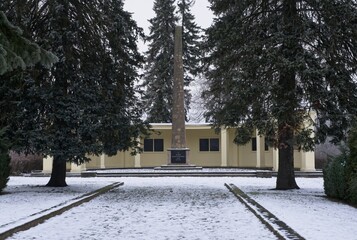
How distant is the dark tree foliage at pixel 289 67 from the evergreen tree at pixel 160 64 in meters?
28.1

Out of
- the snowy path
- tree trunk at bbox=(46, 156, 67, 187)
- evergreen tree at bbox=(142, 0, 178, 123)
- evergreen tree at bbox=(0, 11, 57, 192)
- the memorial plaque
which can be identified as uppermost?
evergreen tree at bbox=(142, 0, 178, 123)

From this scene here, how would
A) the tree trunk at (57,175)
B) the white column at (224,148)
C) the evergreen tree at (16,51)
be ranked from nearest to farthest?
the evergreen tree at (16,51) → the tree trunk at (57,175) → the white column at (224,148)

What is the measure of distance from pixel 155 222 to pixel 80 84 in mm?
8199

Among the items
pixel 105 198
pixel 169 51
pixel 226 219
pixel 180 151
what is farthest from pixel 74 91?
pixel 169 51

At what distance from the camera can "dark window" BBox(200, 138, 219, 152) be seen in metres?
42.5

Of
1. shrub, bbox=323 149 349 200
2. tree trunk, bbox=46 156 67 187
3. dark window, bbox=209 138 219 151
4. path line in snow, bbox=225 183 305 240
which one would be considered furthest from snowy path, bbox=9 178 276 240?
dark window, bbox=209 138 219 151

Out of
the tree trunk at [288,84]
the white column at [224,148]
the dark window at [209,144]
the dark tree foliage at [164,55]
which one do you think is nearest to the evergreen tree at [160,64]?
the dark tree foliage at [164,55]

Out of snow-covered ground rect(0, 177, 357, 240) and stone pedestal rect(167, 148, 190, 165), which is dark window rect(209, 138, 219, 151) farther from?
snow-covered ground rect(0, 177, 357, 240)

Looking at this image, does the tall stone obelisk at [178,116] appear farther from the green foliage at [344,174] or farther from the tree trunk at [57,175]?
the green foliage at [344,174]

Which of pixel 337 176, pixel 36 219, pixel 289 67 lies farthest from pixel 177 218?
pixel 289 67

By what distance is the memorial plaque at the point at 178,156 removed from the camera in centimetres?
3500

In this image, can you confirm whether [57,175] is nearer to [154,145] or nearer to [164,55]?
[154,145]

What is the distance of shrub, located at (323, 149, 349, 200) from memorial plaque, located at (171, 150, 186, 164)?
19.9m

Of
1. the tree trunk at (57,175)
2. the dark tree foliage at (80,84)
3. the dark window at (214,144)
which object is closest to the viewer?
the dark tree foliage at (80,84)
